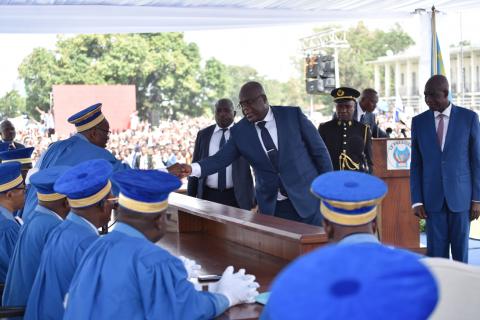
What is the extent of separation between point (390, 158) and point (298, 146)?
2.85 meters

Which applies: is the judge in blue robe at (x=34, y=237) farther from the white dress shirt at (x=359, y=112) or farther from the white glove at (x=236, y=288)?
the white dress shirt at (x=359, y=112)

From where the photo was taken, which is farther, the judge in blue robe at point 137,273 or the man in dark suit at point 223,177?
the man in dark suit at point 223,177

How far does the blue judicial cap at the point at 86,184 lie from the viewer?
11.3 ft

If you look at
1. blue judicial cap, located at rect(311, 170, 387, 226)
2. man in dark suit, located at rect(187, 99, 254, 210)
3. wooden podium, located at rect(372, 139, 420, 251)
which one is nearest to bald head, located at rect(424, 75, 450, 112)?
man in dark suit, located at rect(187, 99, 254, 210)

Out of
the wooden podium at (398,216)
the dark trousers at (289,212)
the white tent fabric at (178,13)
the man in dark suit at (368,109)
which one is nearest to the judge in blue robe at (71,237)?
the dark trousers at (289,212)

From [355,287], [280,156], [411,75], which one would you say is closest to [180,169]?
[280,156]

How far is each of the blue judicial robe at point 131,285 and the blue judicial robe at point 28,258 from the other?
123cm

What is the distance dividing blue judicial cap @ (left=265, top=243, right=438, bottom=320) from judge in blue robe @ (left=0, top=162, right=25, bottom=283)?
3.85 metres

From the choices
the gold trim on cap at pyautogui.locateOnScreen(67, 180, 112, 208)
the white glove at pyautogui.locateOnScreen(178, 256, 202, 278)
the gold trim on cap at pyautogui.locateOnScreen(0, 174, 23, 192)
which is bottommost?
the white glove at pyautogui.locateOnScreen(178, 256, 202, 278)

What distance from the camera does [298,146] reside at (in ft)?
19.0

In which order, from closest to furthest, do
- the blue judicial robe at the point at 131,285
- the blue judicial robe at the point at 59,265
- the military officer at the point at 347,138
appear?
the blue judicial robe at the point at 131,285 → the blue judicial robe at the point at 59,265 → the military officer at the point at 347,138

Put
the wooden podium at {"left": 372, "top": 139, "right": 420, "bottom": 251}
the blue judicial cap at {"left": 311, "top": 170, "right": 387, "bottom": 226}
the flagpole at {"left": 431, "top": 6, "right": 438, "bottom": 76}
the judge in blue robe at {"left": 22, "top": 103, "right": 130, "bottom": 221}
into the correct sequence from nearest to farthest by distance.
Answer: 1. the blue judicial cap at {"left": 311, "top": 170, "right": 387, "bottom": 226}
2. the judge in blue robe at {"left": 22, "top": 103, "right": 130, "bottom": 221}
3. the wooden podium at {"left": 372, "top": 139, "right": 420, "bottom": 251}
4. the flagpole at {"left": 431, "top": 6, "right": 438, "bottom": 76}

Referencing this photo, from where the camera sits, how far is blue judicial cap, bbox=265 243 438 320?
4.00 ft

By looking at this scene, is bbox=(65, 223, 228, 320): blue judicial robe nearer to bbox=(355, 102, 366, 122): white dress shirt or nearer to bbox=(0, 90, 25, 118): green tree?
bbox=(355, 102, 366, 122): white dress shirt
